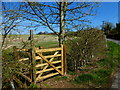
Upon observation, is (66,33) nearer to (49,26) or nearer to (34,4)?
(49,26)

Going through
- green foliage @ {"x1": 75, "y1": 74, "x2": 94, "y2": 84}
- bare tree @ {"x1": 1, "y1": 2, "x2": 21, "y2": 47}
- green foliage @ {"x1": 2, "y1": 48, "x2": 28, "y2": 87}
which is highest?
bare tree @ {"x1": 1, "y1": 2, "x2": 21, "y2": 47}

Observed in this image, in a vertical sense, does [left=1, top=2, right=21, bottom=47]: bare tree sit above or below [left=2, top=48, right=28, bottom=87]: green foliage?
above

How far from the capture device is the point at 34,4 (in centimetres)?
406

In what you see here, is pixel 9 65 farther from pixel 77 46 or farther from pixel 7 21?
pixel 77 46

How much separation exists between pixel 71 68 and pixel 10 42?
2.95 m

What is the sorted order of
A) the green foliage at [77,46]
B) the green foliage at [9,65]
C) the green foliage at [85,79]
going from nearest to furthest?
the green foliage at [9,65] < the green foliage at [85,79] < the green foliage at [77,46]

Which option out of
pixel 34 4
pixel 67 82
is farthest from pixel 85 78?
pixel 34 4

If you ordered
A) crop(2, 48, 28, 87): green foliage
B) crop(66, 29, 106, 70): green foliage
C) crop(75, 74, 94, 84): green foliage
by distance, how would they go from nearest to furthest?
crop(2, 48, 28, 87): green foliage < crop(75, 74, 94, 84): green foliage < crop(66, 29, 106, 70): green foliage

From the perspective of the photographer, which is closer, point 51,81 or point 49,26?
point 51,81

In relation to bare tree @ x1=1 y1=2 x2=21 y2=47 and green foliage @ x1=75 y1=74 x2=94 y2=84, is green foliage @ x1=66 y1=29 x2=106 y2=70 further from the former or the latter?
bare tree @ x1=1 y1=2 x2=21 y2=47

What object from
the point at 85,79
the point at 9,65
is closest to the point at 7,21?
the point at 9,65

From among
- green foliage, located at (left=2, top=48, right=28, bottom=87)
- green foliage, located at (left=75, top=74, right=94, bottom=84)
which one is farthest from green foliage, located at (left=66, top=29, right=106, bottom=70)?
green foliage, located at (left=2, top=48, right=28, bottom=87)

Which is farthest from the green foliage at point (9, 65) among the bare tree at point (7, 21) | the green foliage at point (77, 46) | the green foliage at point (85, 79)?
the green foliage at point (77, 46)

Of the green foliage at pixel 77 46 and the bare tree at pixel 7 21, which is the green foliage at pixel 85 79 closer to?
the green foliage at pixel 77 46
